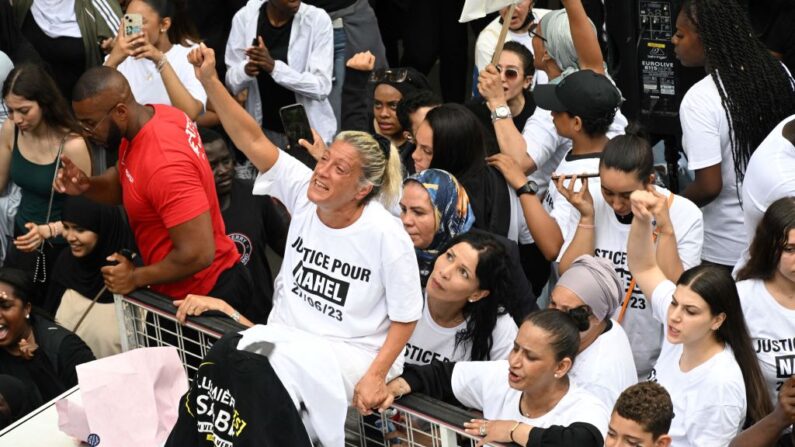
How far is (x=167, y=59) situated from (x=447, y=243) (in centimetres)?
219

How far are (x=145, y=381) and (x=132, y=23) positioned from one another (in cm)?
218

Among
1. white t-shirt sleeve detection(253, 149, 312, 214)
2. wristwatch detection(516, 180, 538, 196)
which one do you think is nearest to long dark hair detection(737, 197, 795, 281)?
wristwatch detection(516, 180, 538, 196)

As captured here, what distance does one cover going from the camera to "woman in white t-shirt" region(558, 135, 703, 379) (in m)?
4.88

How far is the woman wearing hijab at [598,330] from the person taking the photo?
439cm

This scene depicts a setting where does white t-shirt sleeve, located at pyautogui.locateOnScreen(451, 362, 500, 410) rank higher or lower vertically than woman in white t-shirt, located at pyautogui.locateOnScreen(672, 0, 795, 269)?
lower

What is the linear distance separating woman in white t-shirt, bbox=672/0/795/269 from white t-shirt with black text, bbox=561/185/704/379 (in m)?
0.51

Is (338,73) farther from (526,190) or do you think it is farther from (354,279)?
(354,279)

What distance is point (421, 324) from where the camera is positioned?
4.83 meters

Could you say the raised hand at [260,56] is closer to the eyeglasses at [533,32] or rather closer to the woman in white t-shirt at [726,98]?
the eyeglasses at [533,32]

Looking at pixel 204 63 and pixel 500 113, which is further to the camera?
pixel 500 113

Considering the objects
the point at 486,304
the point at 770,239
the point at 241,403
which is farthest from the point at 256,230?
the point at 770,239

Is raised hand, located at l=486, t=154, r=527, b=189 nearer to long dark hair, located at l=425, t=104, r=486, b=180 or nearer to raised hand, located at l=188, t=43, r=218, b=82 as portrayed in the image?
long dark hair, located at l=425, t=104, r=486, b=180

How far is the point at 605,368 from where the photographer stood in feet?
14.4

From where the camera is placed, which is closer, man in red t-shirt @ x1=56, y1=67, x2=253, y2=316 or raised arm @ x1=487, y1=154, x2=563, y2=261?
man in red t-shirt @ x1=56, y1=67, x2=253, y2=316
